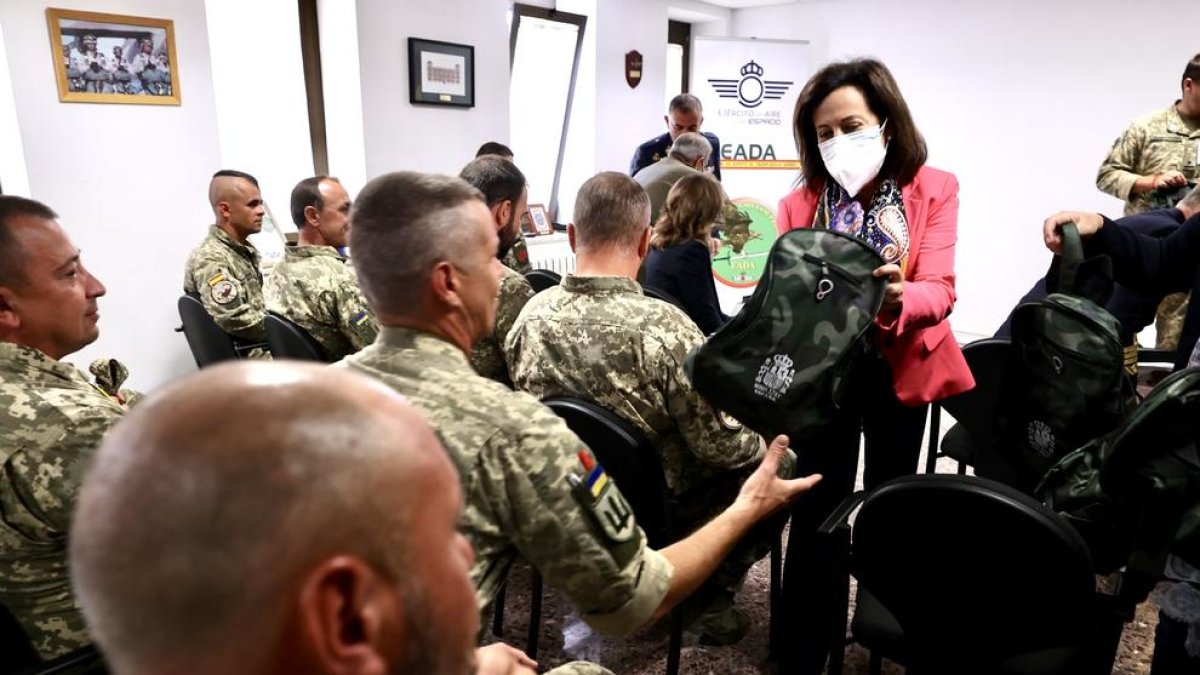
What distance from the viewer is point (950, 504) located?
1.26 m

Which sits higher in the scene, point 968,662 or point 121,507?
point 121,507

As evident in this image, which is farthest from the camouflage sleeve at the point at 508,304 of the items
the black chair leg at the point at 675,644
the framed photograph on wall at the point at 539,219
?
the framed photograph on wall at the point at 539,219

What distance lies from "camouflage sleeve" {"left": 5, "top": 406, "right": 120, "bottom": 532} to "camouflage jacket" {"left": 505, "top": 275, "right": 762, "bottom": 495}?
3.15ft

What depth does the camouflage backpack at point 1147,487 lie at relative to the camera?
1254mm

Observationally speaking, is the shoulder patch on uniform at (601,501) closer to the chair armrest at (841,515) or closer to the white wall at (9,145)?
the chair armrest at (841,515)

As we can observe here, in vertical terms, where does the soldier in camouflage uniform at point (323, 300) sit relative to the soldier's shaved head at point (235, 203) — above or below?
below

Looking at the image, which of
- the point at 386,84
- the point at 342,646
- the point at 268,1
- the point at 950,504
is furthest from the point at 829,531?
the point at 268,1

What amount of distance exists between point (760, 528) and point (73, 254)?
5.76 feet

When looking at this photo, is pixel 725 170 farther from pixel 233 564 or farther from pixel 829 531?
pixel 233 564

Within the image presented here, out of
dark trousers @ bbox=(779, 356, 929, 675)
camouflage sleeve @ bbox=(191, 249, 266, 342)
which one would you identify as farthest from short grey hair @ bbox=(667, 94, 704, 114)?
dark trousers @ bbox=(779, 356, 929, 675)

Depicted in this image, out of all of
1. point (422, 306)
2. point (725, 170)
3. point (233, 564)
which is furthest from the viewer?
point (725, 170)

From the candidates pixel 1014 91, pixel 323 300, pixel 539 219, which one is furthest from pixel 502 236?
pixel 1014 91

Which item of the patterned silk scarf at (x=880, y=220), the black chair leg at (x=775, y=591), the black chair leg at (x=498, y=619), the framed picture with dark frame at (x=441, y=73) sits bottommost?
the black chair leg at (x=498, y=619)

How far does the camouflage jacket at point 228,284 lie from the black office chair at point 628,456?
199 centimetres
